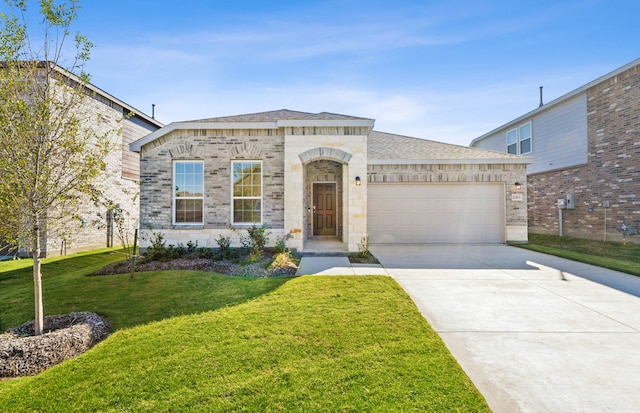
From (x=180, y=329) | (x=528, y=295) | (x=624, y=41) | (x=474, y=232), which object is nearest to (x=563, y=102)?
(x=624, y=41)

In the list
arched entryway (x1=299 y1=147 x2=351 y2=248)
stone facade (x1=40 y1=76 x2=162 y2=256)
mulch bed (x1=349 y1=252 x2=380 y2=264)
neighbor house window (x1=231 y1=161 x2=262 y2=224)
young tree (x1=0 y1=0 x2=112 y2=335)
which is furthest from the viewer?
arched entryway (x1=299 y1=147 x2=351 y2=248)

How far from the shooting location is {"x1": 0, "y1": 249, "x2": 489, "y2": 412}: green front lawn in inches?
96.0

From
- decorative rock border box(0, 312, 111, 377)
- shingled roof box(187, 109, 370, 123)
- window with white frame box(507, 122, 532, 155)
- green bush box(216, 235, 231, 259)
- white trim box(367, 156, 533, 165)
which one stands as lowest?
decorative rock border box(0, 312, 111, 377)

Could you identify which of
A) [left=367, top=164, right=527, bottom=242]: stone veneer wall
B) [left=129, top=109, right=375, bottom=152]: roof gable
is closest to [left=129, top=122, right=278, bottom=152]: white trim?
[left=129, top=109, right=375, bottom=152]: roof gable

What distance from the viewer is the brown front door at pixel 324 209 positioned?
41.4ft

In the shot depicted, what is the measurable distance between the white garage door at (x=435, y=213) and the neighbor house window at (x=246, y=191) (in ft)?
15.2

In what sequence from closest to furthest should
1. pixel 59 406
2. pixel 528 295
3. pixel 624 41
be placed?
pixel 59 406 < pixel 528 295 < pixel 624 41

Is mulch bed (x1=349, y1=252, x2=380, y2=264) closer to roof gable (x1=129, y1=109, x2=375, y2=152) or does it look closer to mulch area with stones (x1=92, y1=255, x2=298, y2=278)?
mulch area with stones (x1=92, y1=255, x2=298, y2=278)

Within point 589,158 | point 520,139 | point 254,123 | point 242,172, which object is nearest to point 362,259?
point 242,172

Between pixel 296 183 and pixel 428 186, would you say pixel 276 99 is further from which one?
pixel 428 186

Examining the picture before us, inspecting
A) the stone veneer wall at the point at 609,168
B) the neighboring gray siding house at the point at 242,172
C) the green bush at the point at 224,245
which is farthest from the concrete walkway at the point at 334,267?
the stone veneer wall at the point at 609,168

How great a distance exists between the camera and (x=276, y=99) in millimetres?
13508

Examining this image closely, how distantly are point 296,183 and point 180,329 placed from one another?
587 centimetres

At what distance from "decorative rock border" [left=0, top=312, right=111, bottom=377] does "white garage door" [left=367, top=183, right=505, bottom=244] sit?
30.9 ft
